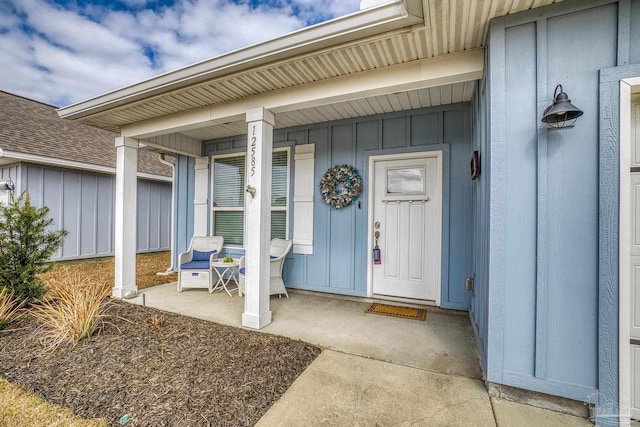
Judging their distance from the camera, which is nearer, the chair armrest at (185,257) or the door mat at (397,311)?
the door mat at (397,311)

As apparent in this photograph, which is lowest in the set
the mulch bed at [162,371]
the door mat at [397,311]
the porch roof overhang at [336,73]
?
the door mat at [397,311]

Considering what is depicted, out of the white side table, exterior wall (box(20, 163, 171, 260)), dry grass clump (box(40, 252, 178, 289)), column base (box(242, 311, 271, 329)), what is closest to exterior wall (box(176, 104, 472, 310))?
the white side table

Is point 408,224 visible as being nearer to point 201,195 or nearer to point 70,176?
point 201,195

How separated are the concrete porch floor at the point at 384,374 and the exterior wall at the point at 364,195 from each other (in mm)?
533

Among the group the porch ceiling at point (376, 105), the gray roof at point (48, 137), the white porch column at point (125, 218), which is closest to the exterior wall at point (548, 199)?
the porch ceiling at point (376, 105)

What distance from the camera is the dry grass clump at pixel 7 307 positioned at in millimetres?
2707

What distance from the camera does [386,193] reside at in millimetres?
3893

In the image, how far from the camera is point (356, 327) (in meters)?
2.99

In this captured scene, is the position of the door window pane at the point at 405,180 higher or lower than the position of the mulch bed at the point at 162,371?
higher

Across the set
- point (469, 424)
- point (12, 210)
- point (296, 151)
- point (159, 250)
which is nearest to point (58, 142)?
point (159, 250)

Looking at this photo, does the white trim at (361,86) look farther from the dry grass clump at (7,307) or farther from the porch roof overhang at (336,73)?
the dry grass clump at (7,307)

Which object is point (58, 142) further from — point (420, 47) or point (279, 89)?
point (420, 47)

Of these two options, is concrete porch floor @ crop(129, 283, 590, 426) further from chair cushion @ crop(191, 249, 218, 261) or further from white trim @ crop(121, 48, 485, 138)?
white trim @ crop(121, 48, 485, 138)

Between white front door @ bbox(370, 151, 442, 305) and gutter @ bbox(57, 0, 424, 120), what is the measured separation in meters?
2.00
